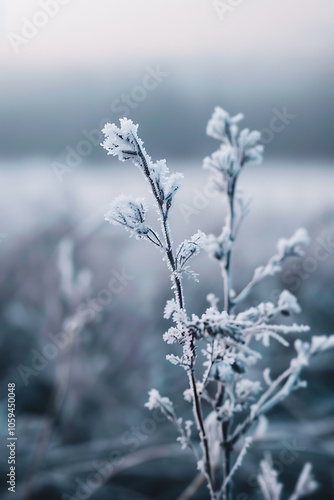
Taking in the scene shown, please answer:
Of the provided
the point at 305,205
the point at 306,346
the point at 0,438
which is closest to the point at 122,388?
the point at 0,438

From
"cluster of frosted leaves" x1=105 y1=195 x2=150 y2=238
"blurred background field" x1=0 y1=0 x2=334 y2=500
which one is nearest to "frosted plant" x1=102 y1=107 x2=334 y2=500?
"cluster of frosted leaves" x1=105 y1=195 x2=150 y2=238

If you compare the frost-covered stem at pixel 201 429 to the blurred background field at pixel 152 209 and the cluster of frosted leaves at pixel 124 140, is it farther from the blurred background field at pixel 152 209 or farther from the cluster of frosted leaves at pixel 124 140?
the blurred background field at pixel 152 209

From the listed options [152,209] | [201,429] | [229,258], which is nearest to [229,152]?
[229,258]

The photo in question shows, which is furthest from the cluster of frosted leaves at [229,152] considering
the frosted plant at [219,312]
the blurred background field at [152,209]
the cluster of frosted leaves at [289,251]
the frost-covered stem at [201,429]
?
the blurred background field at [152,209]

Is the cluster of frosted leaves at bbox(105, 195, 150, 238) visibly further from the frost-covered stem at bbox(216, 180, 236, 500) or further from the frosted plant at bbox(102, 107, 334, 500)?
the frost-covered stem at bbox(216, 180, 236, 500)

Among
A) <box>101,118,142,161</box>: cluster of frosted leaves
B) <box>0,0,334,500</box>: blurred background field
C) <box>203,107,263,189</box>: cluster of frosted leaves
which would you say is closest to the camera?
<box>101,118,142,161</box>: cluster of frosted leaves

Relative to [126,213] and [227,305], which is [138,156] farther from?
[227,305]

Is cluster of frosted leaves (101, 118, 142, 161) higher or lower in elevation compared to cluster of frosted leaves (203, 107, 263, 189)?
lower

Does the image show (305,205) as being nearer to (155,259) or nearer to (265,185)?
(265,185)
